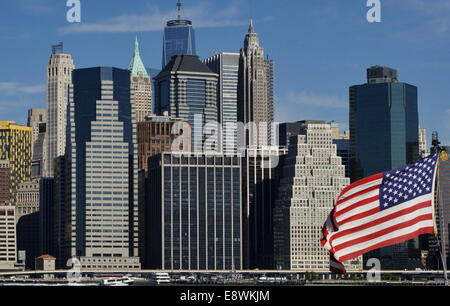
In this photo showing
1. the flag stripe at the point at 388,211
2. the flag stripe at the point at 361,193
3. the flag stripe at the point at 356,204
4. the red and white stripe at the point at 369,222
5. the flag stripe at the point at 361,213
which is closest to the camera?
the red and white stripe at the point at 369,222

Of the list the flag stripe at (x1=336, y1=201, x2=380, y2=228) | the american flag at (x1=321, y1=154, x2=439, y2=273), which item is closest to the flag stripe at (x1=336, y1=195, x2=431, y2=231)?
the american flag at (x1=321, y1=154, x2=439, y2=273)

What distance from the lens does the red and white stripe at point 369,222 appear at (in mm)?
38000

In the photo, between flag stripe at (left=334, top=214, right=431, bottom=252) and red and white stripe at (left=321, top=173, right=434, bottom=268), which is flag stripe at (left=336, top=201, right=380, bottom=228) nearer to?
red and white stripe at (left=321, top=173, right=434, bottom=268)

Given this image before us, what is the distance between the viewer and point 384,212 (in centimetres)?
3862

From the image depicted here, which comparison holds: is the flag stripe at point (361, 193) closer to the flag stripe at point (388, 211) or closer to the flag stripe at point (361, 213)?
the flag stripe at point (361, 213)

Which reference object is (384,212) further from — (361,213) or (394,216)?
(361,213)

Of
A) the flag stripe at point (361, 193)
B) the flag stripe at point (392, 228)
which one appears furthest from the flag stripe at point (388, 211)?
the flag stripe at point (361, 193)

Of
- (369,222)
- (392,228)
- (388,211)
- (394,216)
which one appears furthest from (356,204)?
(392,228)

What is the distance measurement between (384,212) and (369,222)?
0.65 metres
